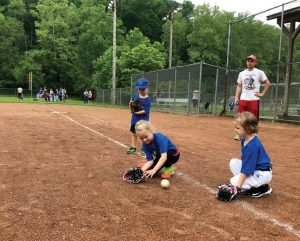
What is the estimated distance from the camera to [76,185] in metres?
4.70

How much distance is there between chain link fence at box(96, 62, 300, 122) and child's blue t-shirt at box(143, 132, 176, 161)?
40.3ft

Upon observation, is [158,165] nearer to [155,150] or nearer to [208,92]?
[155,150]

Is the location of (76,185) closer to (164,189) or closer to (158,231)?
(164,189)

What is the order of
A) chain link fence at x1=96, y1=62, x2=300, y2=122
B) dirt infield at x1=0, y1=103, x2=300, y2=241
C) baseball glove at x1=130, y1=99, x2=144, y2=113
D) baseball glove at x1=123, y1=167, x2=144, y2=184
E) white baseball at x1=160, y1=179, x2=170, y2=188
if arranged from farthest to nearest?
chain link fence at x1=96, y1=62, x2=300, y2=122 < baseball glove at x1=130, y1=99, x2=144, y2=113 < baseball glove at x1=123, y1=167, x2=144, y2=184 < white baseball at x1=160, y1=179, x2=170, y2=188 < dirt infield at x1=0, y1=103, x2=300, y2=241

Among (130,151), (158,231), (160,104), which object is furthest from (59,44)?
(158,231)

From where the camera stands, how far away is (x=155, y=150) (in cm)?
519

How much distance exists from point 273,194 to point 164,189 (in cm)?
130

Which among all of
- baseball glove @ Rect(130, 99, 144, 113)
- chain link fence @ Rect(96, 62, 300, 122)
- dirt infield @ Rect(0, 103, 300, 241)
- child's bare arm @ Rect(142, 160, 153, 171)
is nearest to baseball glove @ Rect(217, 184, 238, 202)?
dirt infield @ Rect(0, 103, 300, 241)

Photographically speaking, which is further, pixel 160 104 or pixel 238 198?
pixel 160 104

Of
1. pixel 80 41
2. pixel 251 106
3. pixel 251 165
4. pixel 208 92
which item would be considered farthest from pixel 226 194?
pixel 80 41

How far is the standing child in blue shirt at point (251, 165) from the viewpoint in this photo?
4.30 m

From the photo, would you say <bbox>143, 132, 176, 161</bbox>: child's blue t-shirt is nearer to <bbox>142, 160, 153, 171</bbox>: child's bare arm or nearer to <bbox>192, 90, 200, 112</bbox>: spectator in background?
<bbox>142, 160, 153, 171</bbox>: child's bare arm

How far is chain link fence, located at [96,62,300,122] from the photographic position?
715 inches

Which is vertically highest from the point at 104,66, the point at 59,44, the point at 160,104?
the point at 59,44
